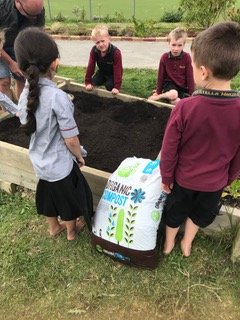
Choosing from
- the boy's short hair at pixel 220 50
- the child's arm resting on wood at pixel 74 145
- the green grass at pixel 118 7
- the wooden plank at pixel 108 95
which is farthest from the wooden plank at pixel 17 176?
the green grass at pixel 118 7

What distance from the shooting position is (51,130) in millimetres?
2336

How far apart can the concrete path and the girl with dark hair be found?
5573 mm

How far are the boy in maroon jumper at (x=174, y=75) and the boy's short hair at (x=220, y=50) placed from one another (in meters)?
2.51

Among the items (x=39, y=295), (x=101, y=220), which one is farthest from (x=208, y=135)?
(x=39, y=295)

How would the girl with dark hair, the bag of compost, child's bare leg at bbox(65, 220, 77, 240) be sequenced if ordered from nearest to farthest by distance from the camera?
1. the girl with dark hair
2. the bag of compost
3. child's bare leg at bbox(65, 220, 77, 240)

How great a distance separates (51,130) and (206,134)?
3.26ft

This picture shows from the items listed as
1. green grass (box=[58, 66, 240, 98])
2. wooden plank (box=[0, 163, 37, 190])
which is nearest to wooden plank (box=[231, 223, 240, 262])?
wooden plank (box=[0, 163, 37, 190])

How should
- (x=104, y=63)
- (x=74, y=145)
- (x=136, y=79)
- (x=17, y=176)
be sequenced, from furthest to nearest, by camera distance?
(x=136, y=79)
(x=104, y=63)
(x=17, y=176)
(x=74, y=145)

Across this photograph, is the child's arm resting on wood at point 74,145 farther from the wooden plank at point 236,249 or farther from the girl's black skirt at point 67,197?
the wooden plank at point 236,249

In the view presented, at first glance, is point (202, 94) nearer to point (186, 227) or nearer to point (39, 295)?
point (186, 227)

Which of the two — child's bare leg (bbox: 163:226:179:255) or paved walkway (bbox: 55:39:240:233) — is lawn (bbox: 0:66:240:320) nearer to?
child's bare leg (bbox: 163:226:179:255)

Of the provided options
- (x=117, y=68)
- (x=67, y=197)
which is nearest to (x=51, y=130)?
(x=67, y=197)

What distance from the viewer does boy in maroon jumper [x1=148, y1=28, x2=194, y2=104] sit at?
4.53 m

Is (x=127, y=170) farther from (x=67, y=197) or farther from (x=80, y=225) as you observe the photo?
(x=80, y=225)
